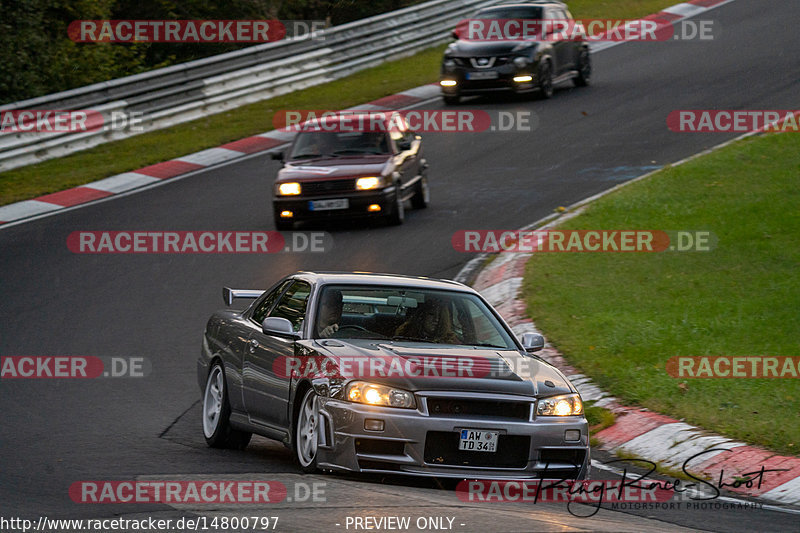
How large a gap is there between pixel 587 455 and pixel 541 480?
0.39 meters

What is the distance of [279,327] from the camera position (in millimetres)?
7938

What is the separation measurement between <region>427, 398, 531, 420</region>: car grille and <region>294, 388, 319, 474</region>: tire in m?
0.72

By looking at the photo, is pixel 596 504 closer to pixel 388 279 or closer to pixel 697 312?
pixel 388 279

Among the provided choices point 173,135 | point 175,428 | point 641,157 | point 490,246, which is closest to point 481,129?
point 641,157

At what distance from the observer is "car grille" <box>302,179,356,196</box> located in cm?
1725

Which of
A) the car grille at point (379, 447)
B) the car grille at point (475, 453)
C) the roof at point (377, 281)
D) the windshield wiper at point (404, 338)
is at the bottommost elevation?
the car grille at point (475, 453)

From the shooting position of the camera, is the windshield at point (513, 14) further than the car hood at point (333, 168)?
Yes

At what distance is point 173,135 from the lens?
24.5 meters

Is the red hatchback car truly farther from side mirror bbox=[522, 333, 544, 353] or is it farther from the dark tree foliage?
the dark tree foliage

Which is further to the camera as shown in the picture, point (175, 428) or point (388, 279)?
point (175, 428)

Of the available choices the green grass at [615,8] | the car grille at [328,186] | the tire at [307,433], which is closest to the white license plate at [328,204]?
the car grille at [328,186]

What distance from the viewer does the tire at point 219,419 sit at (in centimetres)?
880

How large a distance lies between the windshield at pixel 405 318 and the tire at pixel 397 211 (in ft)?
29.2

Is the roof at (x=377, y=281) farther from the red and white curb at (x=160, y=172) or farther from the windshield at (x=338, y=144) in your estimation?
the red and white curb at (x=160, y=172)
